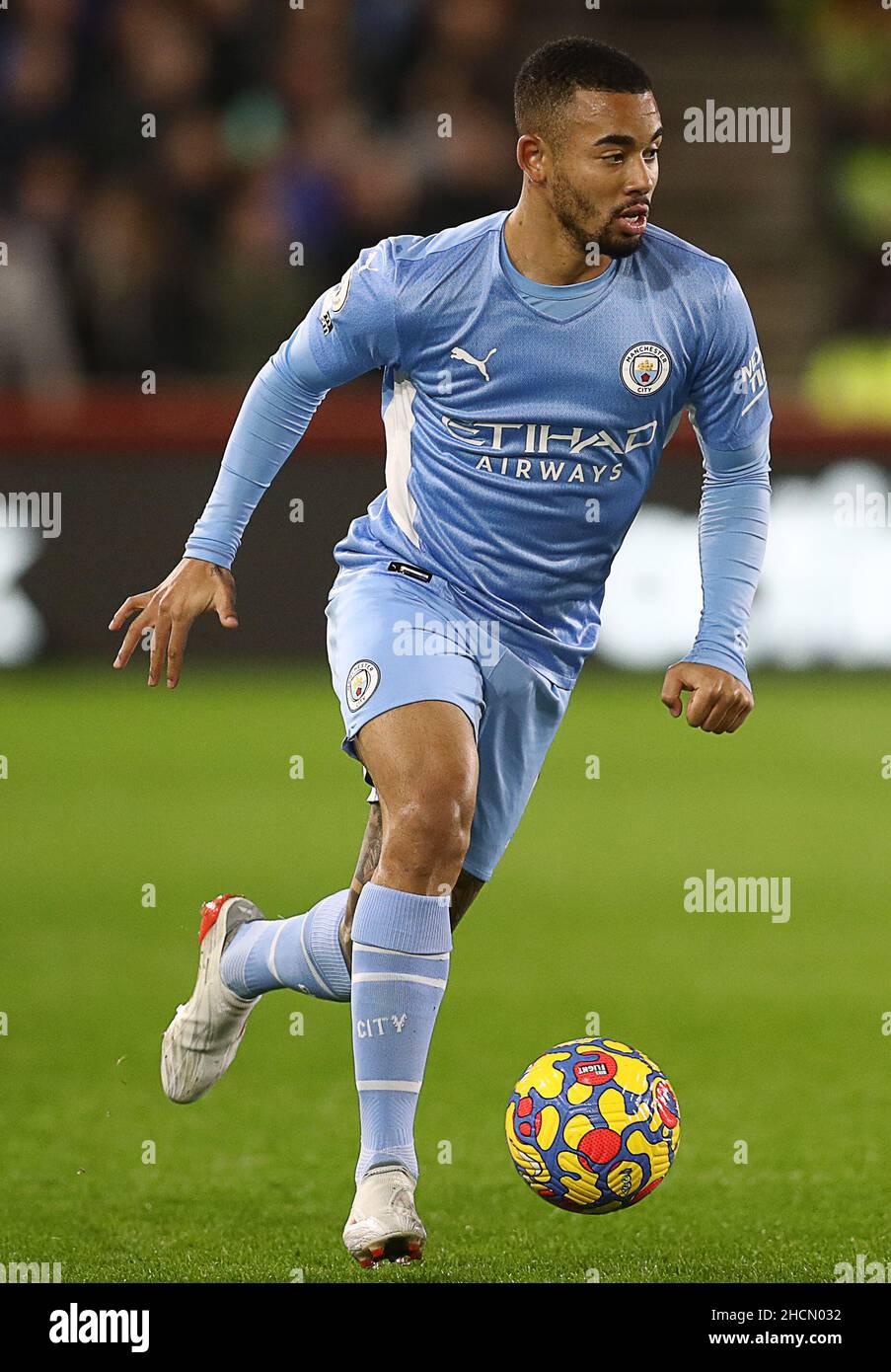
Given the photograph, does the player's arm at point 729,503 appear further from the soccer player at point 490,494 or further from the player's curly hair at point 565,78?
the player's curly hair at point 565,78

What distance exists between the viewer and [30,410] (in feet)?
39.6

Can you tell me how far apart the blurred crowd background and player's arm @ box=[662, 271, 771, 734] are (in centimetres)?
871

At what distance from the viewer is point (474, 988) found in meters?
6.62

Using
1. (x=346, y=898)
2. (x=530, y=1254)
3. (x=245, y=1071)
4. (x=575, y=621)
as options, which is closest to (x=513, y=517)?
(x=575, y=621)

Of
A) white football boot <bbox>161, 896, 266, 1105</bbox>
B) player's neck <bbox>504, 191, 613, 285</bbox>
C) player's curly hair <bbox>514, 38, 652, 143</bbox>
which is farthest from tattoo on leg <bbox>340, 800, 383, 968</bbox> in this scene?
player's curly hair <bbox>514, 38, 652, 143</bbox>

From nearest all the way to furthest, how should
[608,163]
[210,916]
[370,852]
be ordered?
[608,163], [370,852], [210,916]

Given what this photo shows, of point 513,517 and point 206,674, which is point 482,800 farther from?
point 206,674

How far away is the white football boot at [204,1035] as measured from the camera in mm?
4887

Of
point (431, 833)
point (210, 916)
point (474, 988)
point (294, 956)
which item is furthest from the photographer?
point (474, 988)

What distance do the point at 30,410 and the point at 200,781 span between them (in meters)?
3.11

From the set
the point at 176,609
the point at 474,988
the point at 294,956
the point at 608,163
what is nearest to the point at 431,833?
the point at 176,609

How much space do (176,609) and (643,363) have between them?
1049mm

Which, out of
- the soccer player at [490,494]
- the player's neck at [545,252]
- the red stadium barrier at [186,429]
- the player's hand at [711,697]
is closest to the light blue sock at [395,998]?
the soccer player at [490,494]

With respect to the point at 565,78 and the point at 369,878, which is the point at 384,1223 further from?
the point at 565,78
